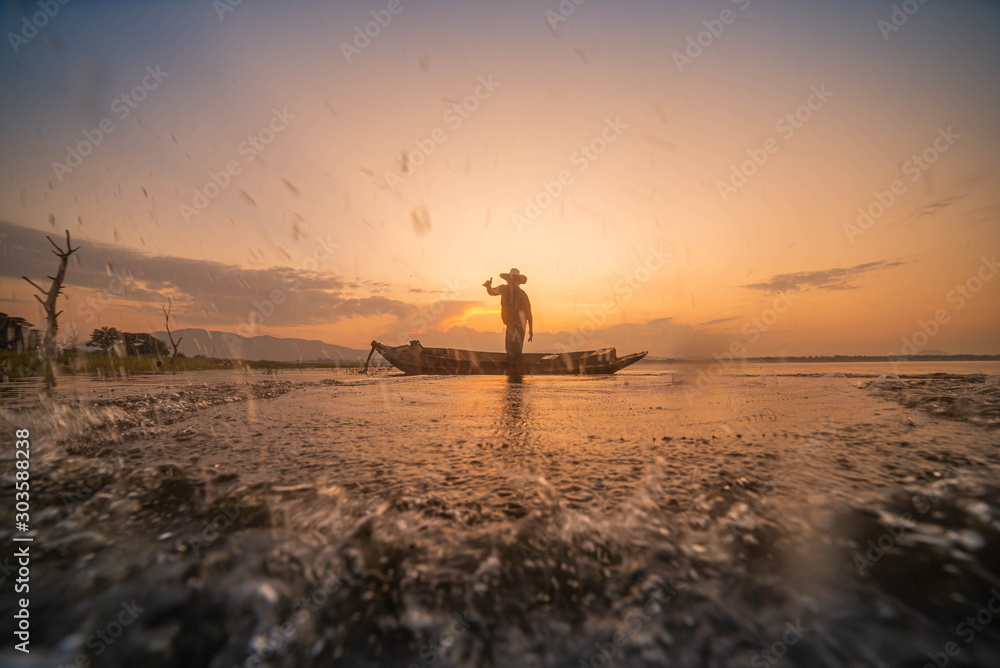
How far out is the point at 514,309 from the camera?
69.0ft

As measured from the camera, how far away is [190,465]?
10.7 ft

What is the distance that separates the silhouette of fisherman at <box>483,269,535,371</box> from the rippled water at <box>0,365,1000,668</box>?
1718cm

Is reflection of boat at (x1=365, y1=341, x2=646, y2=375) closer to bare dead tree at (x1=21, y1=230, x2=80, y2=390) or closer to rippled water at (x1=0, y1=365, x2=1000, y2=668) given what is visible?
bare dead tree at (x1=21, y1=230, x2=80, y2=390)

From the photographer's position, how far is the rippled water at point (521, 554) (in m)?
1.37

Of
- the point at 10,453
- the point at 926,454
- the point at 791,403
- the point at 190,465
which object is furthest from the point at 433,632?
the point at 791,403

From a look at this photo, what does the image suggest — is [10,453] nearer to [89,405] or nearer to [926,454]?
[89,405]

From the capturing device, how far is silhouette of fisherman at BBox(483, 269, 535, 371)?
67.7 feet

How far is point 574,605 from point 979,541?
7.30ft

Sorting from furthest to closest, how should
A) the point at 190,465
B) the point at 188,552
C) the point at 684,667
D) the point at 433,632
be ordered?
1. the point at 190,465
2. the point at 188,552
3. the point at 433,632
4. the point at 684,667
